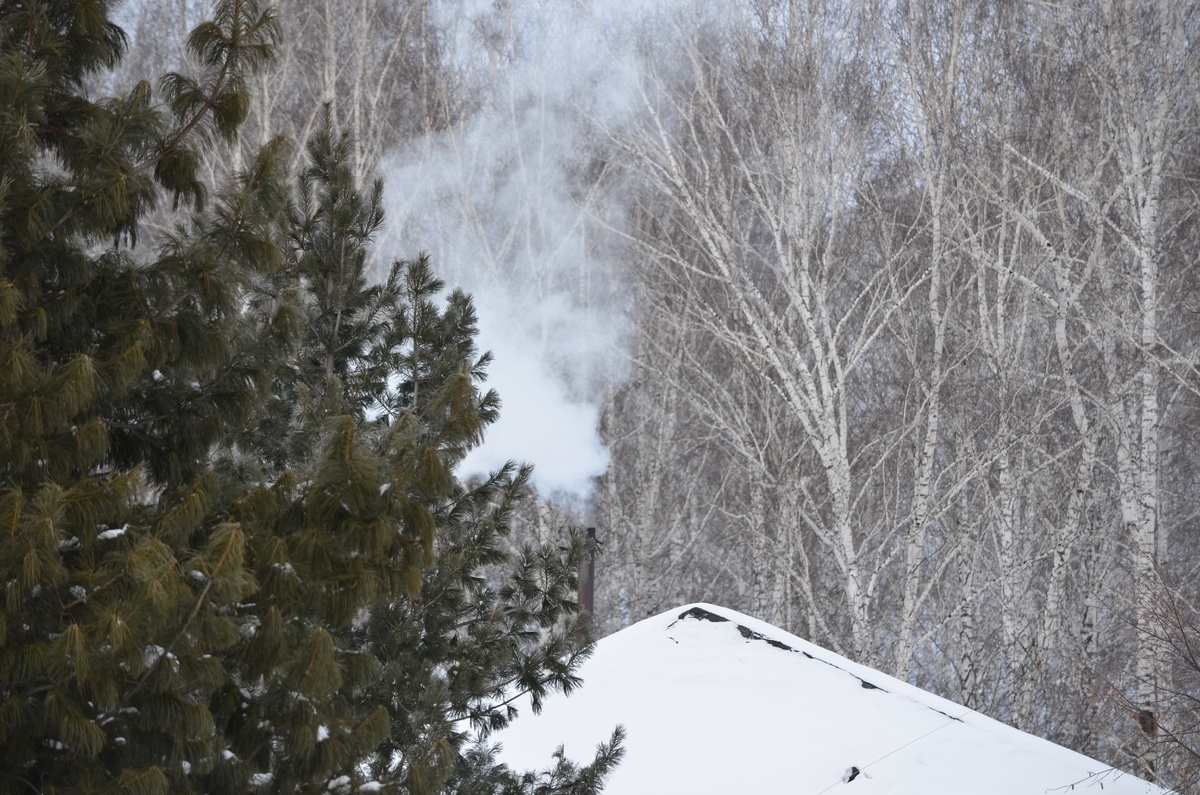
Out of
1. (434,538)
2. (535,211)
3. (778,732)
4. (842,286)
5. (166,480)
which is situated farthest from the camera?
(535,211)

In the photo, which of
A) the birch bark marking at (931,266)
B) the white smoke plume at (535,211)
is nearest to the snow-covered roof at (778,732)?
the birch bark marking at (931,266)

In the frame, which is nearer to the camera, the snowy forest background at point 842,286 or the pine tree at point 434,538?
the pine tree at point 434,538

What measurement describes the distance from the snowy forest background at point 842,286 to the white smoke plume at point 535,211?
Result: 0.19 ft

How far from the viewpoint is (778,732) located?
23.0 ft

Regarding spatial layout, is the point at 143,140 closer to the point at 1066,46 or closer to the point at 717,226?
the point at 717,226

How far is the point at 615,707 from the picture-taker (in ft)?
25.0

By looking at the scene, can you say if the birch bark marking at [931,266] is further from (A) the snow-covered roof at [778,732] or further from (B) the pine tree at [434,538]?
(B) the pine tree at [434,538]

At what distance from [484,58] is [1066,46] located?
903 cm

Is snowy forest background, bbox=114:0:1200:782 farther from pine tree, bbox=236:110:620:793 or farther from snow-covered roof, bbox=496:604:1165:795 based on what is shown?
pine tree, bbox=236:110:620:793

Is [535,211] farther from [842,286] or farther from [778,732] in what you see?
[778,732]

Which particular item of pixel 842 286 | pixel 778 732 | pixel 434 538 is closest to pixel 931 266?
pixel 842 286

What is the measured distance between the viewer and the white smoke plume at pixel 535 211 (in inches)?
702

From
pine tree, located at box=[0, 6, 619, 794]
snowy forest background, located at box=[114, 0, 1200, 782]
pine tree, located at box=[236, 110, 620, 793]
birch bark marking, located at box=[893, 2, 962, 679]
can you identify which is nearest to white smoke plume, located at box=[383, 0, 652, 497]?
snowy forest background, located at box=[114, 0, 1200, 782]

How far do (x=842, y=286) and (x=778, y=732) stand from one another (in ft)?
40.3
